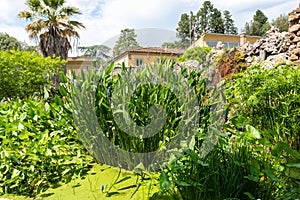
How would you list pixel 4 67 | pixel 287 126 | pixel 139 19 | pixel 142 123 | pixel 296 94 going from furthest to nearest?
pixel 4 67 → pixel 139 19 → pixel 287 126 → pixel 296 94 → pixel 142 123

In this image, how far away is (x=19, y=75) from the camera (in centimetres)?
649

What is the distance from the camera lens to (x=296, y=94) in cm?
193

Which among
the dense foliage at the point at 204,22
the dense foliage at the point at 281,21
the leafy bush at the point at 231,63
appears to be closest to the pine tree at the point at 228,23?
the dense foliage at the point at 204,22

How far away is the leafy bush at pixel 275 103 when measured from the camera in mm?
1985

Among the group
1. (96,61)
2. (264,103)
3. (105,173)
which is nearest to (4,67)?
(96,61)

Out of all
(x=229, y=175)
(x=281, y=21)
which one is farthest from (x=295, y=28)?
(x=281, y=21)

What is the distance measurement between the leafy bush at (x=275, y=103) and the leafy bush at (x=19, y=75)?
16.3 ft

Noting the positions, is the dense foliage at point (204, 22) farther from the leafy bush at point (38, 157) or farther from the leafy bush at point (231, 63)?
the leafy bush at point (38, 157)

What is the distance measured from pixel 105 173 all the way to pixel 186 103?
2.49 ft

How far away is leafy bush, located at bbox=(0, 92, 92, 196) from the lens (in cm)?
179

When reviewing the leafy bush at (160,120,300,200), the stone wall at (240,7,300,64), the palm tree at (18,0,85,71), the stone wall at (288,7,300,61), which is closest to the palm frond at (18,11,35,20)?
the palm tree at (18,0,85,71)

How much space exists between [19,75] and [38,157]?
5.37 metres

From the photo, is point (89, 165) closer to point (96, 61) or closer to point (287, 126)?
point (96, 61)

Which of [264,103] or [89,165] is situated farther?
[264,103]
